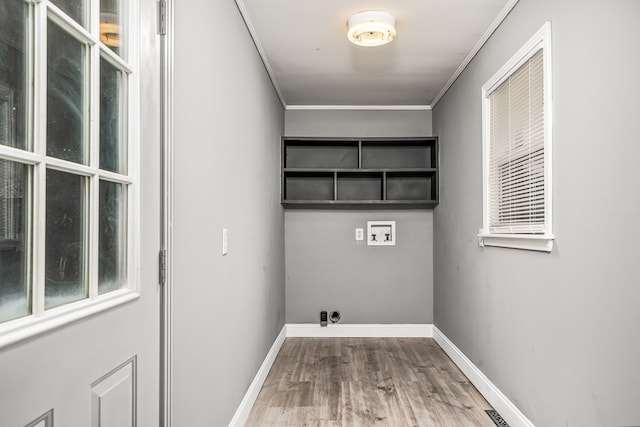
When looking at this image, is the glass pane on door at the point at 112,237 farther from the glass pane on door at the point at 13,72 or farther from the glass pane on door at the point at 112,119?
the glass pane on door at the point at 13,72

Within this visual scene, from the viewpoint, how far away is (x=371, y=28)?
2.59 metres

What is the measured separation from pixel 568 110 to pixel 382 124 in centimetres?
280

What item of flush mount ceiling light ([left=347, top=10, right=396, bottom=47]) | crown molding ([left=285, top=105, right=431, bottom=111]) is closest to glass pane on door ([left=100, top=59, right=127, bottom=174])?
flush mount ceiling light ([left=347, top=10, right=396, bottom=47])

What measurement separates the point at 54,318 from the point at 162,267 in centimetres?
50

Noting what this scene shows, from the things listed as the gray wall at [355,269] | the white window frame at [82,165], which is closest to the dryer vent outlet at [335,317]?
the gray wall at [355,269]

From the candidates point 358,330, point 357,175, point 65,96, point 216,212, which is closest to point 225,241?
point 216,212

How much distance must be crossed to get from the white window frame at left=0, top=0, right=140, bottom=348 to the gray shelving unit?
326cm

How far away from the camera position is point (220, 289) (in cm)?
206

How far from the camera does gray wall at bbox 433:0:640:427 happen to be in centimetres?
149

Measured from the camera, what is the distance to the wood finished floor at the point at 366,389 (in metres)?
2.58

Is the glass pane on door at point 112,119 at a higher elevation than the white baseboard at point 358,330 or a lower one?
higher

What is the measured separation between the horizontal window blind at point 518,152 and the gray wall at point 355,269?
5.54 feet

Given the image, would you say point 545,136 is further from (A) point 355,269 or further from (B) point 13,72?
(A) point 355,269

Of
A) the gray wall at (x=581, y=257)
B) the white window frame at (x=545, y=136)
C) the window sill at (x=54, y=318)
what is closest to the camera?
the window sill at (x=54, y=318)
